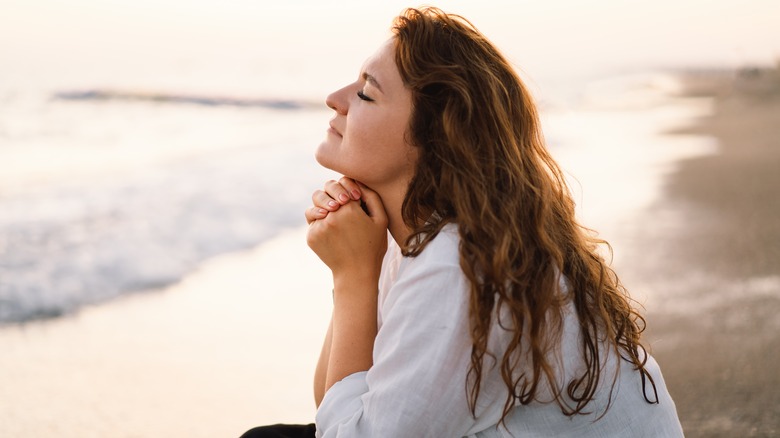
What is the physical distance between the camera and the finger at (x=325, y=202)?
2225 mm

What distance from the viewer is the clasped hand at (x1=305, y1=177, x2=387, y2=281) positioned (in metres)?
2.16

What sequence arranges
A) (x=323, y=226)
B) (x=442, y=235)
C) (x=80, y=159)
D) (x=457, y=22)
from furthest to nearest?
(x=80, y=159), (x=323, y=226), (x=457, y=22), (x=442, y=235)

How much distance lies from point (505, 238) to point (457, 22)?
0.61 meters

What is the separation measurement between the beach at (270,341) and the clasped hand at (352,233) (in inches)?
78.0

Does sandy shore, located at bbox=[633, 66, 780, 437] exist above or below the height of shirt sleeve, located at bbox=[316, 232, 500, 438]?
below

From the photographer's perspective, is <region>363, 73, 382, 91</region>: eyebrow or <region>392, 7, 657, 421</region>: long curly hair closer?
<region>392, 7, 657, 421</region>: long curly hair

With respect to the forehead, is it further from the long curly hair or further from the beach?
the beach

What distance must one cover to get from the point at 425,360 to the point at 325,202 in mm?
728

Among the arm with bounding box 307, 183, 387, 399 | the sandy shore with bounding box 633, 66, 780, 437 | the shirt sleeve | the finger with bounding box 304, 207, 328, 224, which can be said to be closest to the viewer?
the shirt sleeve

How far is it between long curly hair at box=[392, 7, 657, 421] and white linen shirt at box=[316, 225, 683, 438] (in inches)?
1.1

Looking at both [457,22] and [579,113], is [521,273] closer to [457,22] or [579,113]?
[457,22]

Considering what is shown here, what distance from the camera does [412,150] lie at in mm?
2076

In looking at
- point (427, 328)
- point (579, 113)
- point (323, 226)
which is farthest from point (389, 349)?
point (579, 113)

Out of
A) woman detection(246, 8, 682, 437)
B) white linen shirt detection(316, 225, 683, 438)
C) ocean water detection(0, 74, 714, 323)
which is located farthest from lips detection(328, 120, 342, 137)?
ocean water detection(0, 74, 714, 323)
